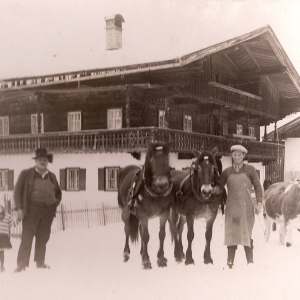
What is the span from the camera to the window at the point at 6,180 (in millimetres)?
3984

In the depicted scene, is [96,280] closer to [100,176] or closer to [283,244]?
[100,176]

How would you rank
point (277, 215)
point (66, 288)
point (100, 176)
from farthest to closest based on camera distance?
point (277, 215)
point (66, 288)
point (100, 176)

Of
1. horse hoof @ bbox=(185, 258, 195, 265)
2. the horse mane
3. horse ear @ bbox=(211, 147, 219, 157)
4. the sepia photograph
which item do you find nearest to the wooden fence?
the sepia photograph

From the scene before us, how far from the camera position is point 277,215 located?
14.6 ft

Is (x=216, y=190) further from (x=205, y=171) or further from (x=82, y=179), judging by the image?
(x=82, y=179)

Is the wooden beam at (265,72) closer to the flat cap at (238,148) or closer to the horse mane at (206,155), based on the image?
the flat cap at (238,148)

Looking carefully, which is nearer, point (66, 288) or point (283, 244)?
point (66, 288)

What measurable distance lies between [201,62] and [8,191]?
2.13 meters

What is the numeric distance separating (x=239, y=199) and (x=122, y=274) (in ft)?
4.18

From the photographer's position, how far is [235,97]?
4234mm

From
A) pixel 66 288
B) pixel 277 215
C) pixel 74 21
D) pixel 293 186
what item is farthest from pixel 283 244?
pixel 74 21

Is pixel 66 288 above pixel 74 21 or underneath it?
underneath

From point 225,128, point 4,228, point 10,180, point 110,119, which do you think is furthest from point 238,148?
point 4,228

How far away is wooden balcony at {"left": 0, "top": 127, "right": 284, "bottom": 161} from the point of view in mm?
3871
